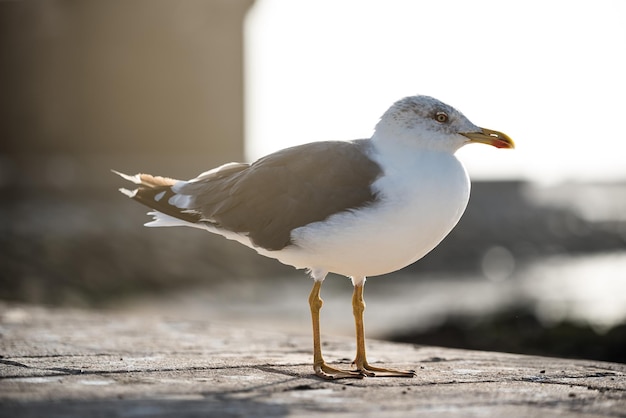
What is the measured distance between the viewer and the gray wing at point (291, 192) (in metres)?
4.96

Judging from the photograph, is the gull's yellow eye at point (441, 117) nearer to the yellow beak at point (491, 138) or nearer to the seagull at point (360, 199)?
the seagull at point (360, 199)

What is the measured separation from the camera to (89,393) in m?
4.29

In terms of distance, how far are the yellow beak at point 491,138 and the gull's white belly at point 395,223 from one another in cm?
22

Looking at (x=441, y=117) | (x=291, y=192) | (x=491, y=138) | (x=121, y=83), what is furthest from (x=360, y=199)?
(x=121, y=83)

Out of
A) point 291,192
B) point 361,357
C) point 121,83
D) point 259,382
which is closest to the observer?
point 259,382

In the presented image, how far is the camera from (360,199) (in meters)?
4.88

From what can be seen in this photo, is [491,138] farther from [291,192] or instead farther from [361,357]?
[361,357]

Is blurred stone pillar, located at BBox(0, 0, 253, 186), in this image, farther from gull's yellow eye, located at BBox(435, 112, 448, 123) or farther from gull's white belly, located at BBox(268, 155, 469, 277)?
gull's white belly, located at BBox(268, 155, 469, 277)

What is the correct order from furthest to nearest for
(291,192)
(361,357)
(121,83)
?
(121,83), (361,357), (291,192)

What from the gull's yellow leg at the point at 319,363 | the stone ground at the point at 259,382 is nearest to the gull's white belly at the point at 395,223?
the gull's yellow leg at the point at 319,363

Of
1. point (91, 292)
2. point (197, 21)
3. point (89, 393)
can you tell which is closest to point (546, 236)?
point (197, 21)

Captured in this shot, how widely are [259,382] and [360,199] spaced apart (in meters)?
1.06

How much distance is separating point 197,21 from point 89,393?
3076 centimetres

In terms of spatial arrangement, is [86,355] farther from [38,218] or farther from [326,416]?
[38,218]
